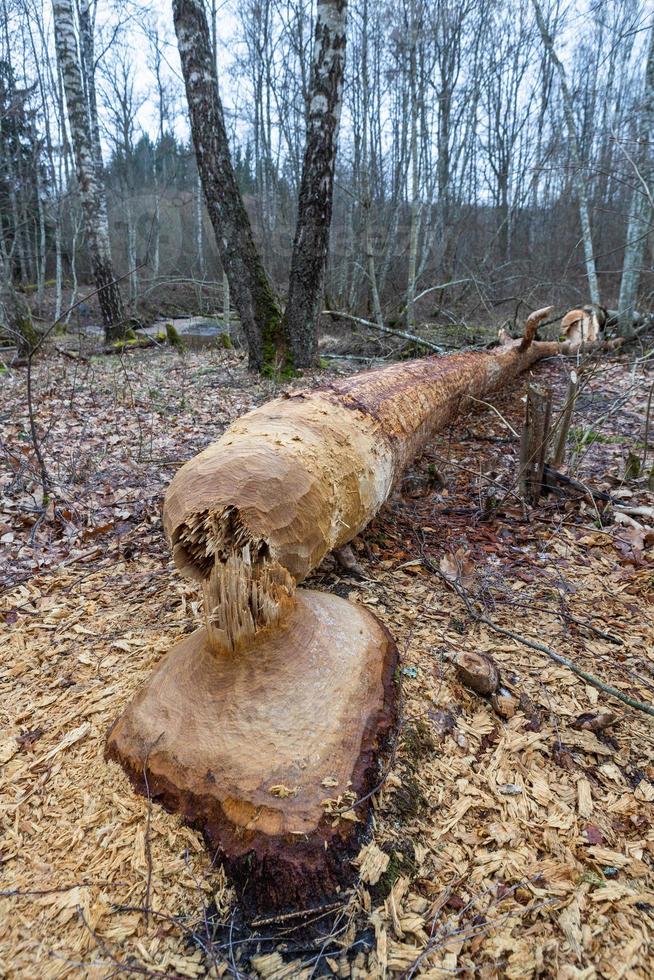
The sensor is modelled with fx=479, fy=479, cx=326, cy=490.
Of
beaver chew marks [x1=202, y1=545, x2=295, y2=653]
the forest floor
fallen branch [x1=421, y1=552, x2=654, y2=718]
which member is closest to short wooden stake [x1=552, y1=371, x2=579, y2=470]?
the forest floor

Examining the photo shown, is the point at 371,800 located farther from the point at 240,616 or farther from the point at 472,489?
the point at 472,489

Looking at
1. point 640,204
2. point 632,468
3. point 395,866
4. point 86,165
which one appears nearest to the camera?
point 395,866

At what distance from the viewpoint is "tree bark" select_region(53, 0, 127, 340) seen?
859cm

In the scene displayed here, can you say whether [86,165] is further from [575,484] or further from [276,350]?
[575,484]

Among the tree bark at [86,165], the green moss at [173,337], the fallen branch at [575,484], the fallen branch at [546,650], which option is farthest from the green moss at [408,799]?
the green moss at [173,337]

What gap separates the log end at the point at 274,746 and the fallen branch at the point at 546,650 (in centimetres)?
56

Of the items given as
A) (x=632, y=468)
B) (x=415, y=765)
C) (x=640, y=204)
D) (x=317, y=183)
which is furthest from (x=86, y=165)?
(x=415, y=765)

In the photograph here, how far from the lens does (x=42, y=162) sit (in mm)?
15789

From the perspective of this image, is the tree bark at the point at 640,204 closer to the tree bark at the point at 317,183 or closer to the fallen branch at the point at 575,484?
the tree bark at the point at 317,183

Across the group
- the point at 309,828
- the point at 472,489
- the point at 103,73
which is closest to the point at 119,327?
the point at 472,489

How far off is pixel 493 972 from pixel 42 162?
69.8 feet

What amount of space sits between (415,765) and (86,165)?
11482 millimetres

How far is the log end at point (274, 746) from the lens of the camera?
46.1 inches

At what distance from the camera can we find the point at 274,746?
1338 millimetres
